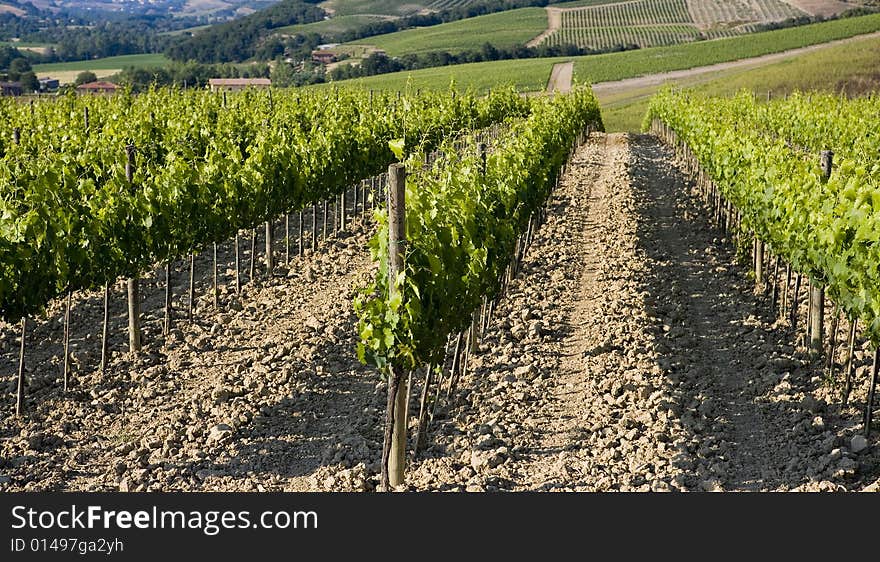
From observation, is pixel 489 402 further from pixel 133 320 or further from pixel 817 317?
pixel 133 320

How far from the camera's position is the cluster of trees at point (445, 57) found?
296ft

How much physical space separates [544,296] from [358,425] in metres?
4.87

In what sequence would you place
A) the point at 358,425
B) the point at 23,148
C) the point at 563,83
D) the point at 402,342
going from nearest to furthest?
the point at 402,342 < the point at 358,425 < the point at 23,148 < the point at 563,83

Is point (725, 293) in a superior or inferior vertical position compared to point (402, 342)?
inferior

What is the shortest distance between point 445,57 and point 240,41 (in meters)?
43.6

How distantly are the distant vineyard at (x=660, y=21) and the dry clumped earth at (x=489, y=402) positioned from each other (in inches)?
3576

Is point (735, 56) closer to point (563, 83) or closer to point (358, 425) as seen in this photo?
point (563, 83)

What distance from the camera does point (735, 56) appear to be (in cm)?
8094

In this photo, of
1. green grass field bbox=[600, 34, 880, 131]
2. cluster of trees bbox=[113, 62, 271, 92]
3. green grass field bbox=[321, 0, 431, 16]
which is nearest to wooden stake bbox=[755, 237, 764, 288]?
A: green grass field bbox=[600, 34, 880, 131]

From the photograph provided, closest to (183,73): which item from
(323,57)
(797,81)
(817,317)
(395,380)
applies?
(323,57)

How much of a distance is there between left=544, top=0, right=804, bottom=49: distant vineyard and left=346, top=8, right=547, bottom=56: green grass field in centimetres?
316

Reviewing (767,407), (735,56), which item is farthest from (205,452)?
(735,56)

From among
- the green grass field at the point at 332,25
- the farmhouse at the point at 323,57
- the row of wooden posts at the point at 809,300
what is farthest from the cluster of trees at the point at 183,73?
the row of wooden posts at the point at 809,300

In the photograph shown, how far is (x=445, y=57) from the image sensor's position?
95438 mm
